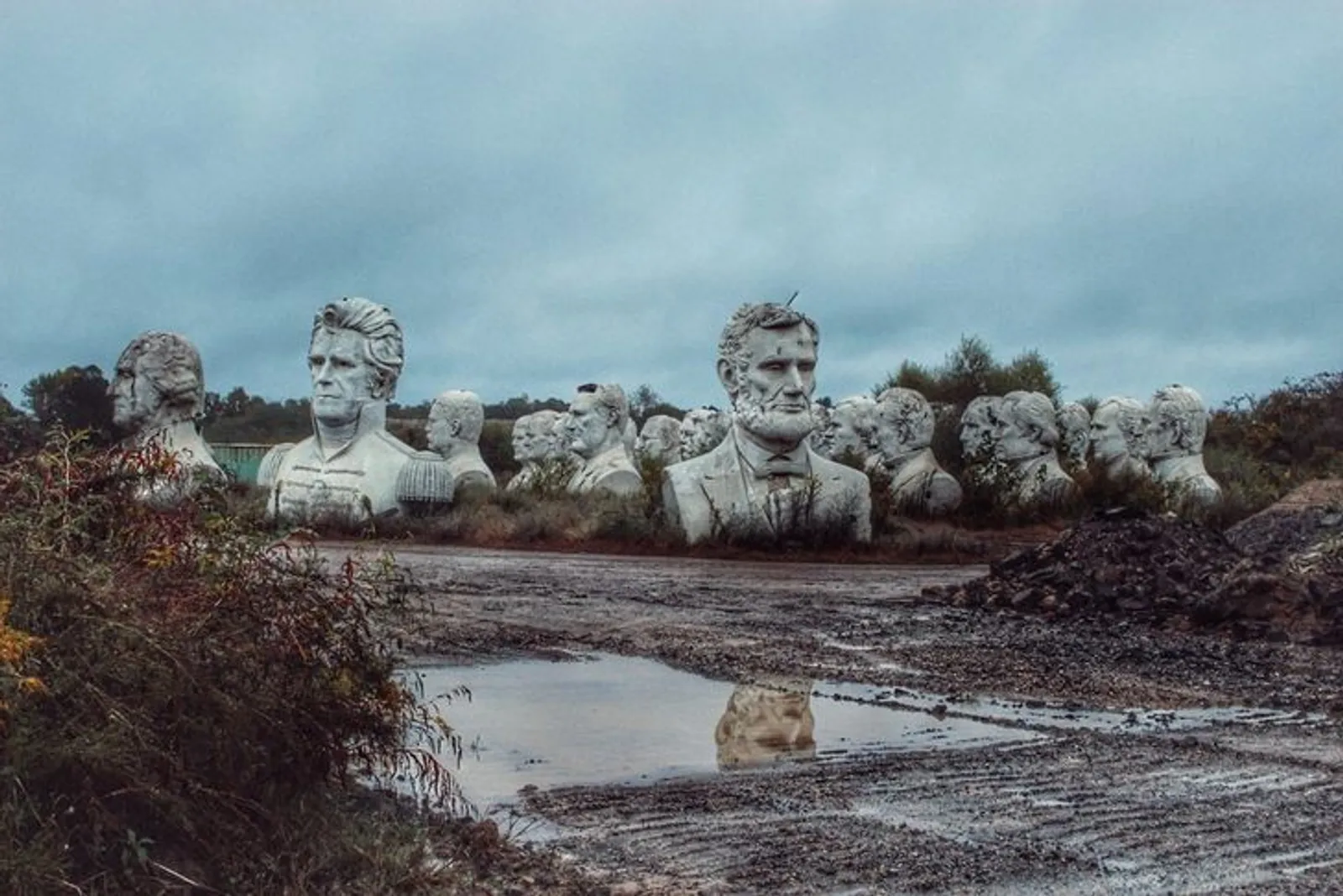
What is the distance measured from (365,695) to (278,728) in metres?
0.57

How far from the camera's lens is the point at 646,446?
143ft

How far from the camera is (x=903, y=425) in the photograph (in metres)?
32.6

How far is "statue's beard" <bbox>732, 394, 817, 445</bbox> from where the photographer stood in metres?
21.0

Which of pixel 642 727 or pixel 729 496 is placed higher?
pixel 729 496

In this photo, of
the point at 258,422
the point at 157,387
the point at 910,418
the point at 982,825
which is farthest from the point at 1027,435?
the point at 258,422

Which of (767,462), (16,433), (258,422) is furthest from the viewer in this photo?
(258,422)

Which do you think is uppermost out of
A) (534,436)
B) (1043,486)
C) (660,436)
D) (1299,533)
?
(660,436)

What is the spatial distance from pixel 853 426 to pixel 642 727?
90.6ft

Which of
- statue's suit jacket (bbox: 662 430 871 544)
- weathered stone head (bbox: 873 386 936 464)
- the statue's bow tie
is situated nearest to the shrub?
statue's suit jacket (bbox: 662 430 871 544)

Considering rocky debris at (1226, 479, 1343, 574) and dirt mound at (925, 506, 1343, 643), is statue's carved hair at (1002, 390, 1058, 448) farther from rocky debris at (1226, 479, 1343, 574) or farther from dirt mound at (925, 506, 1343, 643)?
dirt mound at (925, 506, 1343, 643)

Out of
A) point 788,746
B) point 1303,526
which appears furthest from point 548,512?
point 788,746

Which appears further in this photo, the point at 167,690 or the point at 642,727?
the point at 642,727

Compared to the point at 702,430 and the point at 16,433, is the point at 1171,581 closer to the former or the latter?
the point at 16,433

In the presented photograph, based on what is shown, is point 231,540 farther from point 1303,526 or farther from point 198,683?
point 1303,526
